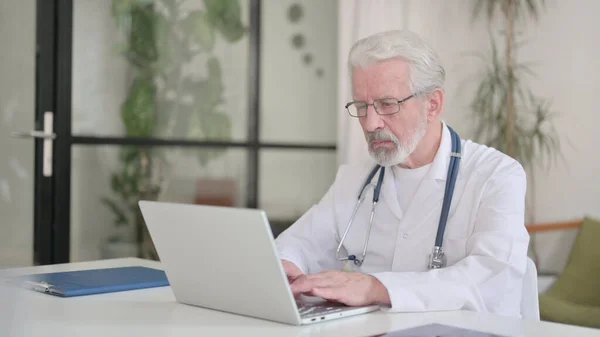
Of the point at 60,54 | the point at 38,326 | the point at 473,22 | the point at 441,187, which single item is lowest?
the point at 38,326

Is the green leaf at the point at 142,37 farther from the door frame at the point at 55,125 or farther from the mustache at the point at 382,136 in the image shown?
the mustache at the point at 382,136

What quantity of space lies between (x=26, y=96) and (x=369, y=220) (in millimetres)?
2284

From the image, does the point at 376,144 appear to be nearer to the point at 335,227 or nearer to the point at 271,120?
the point at 335,227

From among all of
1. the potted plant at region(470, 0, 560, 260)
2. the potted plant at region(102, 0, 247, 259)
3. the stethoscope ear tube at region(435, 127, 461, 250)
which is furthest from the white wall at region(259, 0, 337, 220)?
the stethoscope ear tube at region(435, 127, 461, 250)

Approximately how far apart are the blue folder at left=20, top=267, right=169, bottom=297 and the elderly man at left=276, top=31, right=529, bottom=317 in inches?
13.9

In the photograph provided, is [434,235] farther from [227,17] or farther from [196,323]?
[227,17]

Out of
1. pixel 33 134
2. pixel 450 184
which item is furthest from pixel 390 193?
pixel 33 134

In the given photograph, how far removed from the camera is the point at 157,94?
4352 mm

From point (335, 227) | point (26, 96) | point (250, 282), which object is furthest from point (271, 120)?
point (250, 282)

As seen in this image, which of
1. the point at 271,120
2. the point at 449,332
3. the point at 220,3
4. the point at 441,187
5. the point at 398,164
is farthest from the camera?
the point at 271,120

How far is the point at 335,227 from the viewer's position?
228 centimetres

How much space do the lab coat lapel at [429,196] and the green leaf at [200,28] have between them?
8.65 ft

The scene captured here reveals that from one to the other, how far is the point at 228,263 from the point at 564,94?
378 cm

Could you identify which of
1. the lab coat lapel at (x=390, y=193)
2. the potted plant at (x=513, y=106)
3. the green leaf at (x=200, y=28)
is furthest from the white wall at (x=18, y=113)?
the potted plant at (x=513, y=106)
